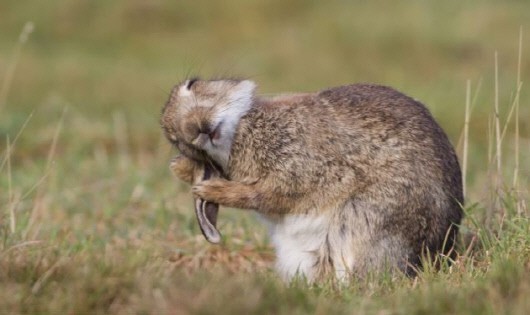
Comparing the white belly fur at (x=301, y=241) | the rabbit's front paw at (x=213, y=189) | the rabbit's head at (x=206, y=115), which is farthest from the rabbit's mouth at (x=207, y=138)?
the white belly fur at (x=301, y=241)

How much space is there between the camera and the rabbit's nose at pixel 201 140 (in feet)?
18.0

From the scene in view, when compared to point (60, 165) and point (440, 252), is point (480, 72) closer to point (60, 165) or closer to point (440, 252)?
point (60, 165)

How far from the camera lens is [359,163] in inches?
224

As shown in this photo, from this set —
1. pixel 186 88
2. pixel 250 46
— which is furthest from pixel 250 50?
pixel 186 88

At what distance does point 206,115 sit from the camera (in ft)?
18.1

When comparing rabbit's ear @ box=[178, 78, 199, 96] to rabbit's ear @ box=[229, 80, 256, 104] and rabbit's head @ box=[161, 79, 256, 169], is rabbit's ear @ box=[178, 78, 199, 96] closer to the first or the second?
rabbit's head @ box=[161, 79, 256, 169]

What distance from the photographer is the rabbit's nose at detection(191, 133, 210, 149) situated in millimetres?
5477

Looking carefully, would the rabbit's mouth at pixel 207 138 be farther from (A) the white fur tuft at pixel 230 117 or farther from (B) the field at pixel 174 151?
(B) the field at pixel 174 151

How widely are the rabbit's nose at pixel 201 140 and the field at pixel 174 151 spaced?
63cm

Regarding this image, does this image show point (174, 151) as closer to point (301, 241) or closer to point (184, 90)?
point (184, 90)

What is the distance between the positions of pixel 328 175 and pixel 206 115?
737 mm

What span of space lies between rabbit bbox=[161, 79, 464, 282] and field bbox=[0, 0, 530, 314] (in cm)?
32

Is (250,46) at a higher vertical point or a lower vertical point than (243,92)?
higher

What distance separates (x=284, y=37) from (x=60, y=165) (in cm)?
973
